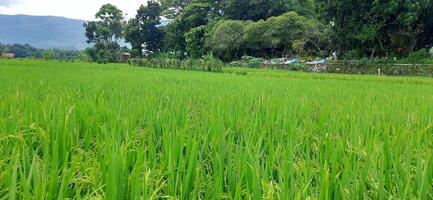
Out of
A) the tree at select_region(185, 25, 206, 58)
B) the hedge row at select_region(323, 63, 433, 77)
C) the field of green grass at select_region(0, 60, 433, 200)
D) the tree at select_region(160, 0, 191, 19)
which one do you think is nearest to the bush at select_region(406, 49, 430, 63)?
the hedge row at select_region(323, 63, 433, 77)

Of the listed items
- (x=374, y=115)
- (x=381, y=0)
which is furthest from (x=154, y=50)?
(x=374, y=115)

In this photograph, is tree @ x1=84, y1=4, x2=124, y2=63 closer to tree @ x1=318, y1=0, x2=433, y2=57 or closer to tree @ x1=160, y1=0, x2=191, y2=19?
tree @ x1=160, y1=0, x2=191, y2=19

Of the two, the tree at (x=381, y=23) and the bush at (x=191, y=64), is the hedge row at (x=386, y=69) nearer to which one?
the tree at (x=381, y=23)

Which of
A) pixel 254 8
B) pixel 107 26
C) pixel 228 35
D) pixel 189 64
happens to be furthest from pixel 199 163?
pixel 107 26

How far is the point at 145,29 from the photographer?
43.3m

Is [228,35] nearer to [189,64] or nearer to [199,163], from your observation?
[189,64]

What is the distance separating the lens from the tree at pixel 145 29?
4319 centimetres

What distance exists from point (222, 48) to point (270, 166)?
2818 centimetres

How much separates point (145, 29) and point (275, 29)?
862 inches

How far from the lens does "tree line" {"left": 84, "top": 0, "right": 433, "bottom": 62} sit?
2120cm

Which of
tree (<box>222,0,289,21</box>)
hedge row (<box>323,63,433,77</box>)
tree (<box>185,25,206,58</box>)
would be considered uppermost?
tree (<box>222,0,289,21</box>)

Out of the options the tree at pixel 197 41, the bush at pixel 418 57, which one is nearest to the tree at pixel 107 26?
the tree at pixel 197 41

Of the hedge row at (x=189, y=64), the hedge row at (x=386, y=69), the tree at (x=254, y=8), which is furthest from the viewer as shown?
the tree at (x=254, y=8)

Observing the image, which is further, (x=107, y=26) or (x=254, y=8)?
(x=107, y=26)
